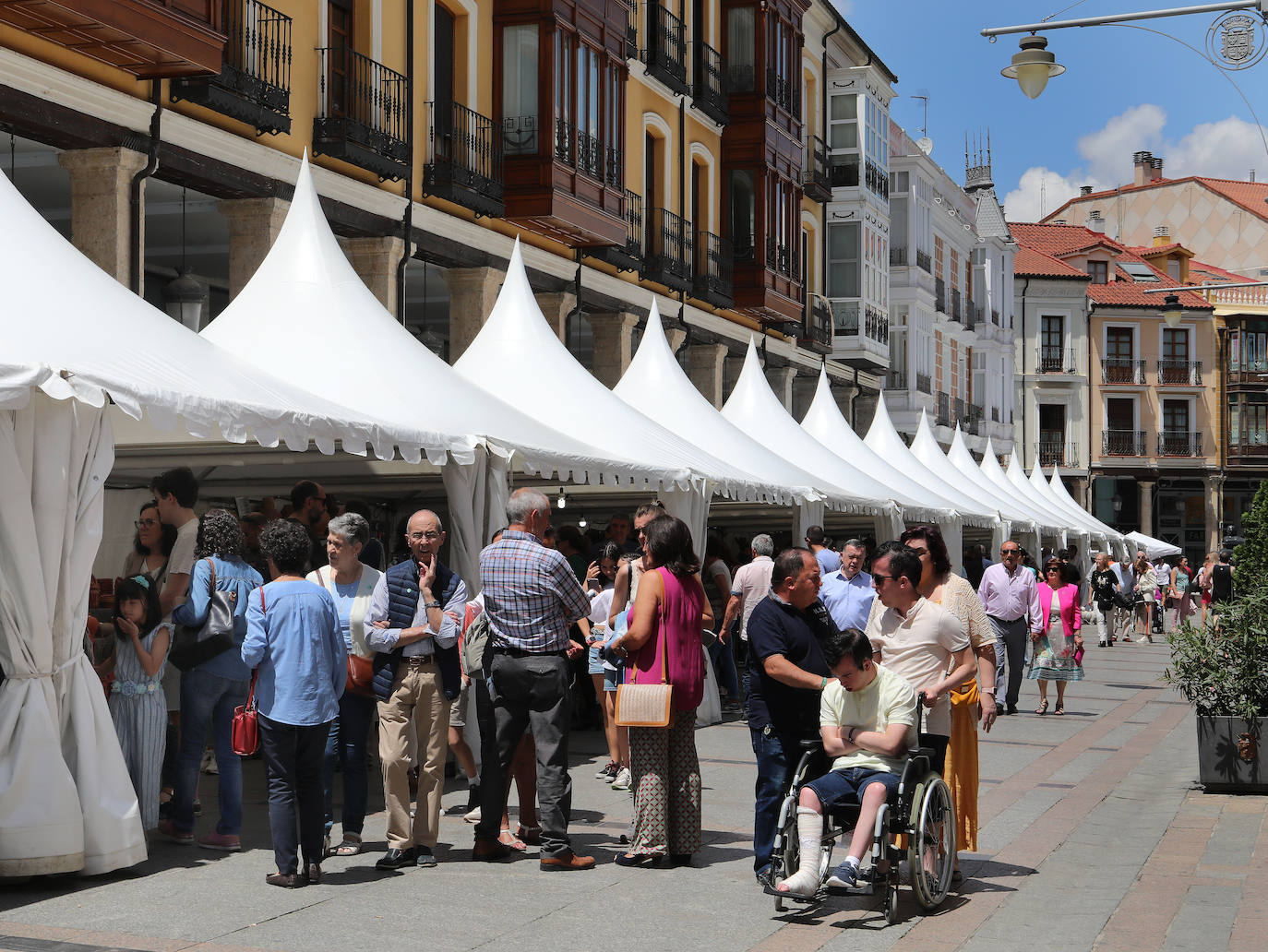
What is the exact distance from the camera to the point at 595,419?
570 inches

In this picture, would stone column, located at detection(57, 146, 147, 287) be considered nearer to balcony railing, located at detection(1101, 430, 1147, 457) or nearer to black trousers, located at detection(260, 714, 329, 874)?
black trousers, located at detection(260, 714, 329, 874)

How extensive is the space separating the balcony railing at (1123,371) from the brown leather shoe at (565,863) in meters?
64.3

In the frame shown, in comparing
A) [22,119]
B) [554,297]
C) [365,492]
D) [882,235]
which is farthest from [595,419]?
[882,235]

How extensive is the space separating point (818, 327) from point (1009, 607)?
2144 centimetres

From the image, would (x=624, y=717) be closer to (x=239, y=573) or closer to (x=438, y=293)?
(x=239, y=573)

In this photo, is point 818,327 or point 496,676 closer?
point 496,676

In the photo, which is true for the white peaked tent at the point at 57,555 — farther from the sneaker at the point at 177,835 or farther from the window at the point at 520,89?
the window at the point at 520,89

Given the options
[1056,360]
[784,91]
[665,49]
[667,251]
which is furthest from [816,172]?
[1056,360]

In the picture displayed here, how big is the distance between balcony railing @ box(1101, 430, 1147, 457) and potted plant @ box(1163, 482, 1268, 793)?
195 ft

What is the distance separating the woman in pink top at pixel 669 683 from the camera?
8000 millimetres

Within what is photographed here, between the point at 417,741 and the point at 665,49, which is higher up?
the point at 665,49

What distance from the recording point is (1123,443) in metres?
68.6

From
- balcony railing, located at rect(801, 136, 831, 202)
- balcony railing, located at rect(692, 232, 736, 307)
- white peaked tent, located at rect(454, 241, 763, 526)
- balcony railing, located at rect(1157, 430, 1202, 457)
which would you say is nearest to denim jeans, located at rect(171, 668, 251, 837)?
white peaked tent, located at rect(454, 241, 763, 526)

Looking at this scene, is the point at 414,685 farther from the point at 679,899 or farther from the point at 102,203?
the point at 102,203
